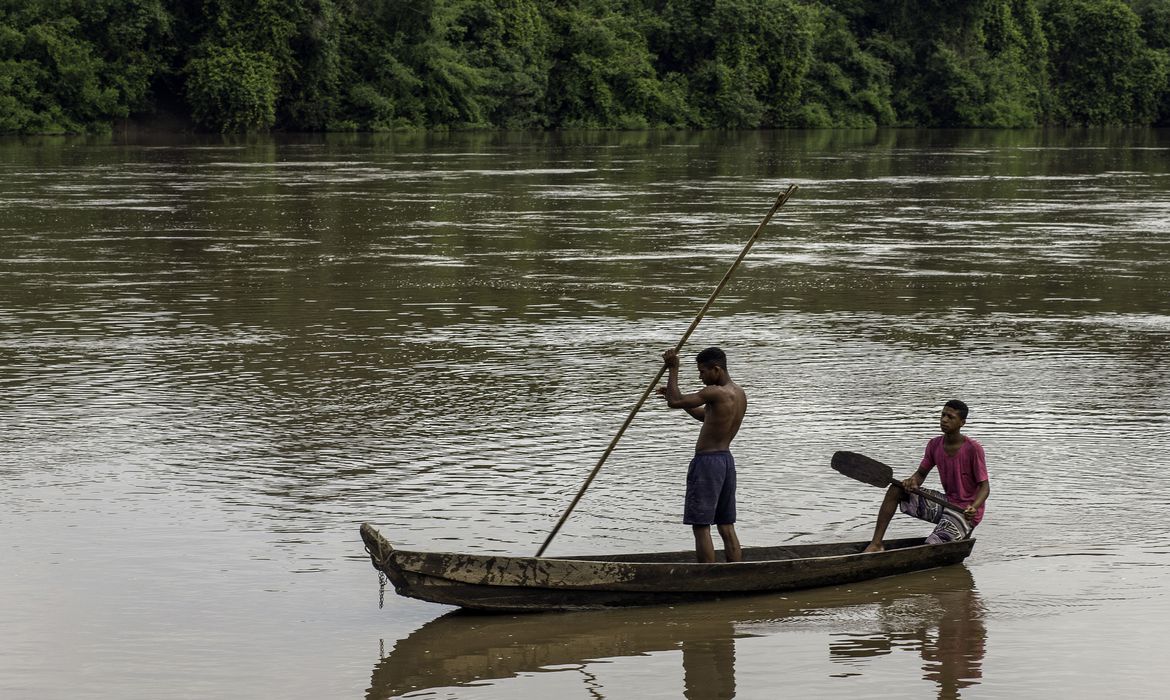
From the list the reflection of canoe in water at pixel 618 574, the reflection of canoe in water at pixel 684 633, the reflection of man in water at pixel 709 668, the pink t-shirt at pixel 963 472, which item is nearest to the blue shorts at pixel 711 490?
the reflection of canoe in water at pixel 618 574

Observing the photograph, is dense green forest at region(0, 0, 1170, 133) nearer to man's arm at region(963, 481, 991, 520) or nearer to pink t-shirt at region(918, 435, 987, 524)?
pink t-shirt at region(918, 435, 987, 524)

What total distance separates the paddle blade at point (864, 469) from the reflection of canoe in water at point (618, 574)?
451 millimetres

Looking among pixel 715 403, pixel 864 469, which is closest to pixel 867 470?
pixel 864 469

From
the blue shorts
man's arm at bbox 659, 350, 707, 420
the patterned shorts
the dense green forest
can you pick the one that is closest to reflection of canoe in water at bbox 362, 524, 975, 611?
the patterned shorts

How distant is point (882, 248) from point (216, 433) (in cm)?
1520

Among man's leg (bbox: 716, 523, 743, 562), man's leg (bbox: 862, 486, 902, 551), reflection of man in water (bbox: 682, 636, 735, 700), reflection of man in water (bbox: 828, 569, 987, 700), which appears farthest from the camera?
man's leg (bbox: 862, 486, 902, 551)

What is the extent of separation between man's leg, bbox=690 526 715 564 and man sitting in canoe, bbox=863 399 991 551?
0.98m

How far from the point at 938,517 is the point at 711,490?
1428 millimetres

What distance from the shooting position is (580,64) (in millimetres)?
75500

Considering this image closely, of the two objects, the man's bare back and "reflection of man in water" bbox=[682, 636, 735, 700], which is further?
the man's bare back

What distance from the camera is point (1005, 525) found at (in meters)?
10.1

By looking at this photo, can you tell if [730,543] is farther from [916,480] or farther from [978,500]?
[978,500]

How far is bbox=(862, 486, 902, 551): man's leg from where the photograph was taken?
8999mm

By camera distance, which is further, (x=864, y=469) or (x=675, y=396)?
(x=864, y=469)
